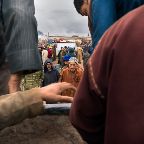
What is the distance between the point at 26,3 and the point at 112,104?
0.74m

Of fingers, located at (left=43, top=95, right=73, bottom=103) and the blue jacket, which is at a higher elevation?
the blue jacket

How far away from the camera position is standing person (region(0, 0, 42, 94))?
1.93 meters

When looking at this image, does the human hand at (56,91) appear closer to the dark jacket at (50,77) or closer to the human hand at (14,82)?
the human hand at (14,82)

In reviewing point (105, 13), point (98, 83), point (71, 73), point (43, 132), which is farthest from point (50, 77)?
Answer: point (98, 83)

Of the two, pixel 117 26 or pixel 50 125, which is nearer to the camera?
pixel 117 26

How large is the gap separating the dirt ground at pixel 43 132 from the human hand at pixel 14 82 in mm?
455

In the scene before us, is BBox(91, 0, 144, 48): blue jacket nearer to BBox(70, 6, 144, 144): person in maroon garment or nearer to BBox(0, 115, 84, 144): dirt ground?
BBox(0, 115, 84, 144): dirt ground

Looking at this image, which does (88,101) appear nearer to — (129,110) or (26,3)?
(129,110)

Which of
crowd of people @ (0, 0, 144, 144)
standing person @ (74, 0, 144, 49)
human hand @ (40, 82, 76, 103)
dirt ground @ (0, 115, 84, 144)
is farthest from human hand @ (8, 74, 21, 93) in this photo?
standing person @ (74, 0, 144, 49)

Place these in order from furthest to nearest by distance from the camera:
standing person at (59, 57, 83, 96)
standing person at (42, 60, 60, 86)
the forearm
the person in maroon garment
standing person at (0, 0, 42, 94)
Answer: standing person at (42, 60, 60, 86) → standing person at (59, 57, 83, 96) → the forearm → standing person at (0, 0, 42, 94) → the person in maroon garment

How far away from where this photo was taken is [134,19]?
4.64 feet

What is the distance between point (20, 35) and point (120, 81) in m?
0.66

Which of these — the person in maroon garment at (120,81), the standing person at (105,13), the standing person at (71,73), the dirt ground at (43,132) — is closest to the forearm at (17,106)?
the dirt ground at (43,132)

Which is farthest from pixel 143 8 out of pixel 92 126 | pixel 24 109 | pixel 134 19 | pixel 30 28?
pixel 24 109
